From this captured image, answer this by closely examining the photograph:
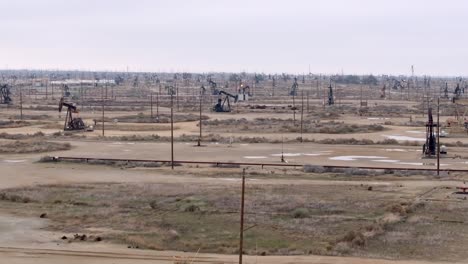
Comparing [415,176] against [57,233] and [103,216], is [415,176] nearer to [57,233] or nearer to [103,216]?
[103,216]

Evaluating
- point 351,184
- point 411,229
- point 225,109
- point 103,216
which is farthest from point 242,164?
point 225,109

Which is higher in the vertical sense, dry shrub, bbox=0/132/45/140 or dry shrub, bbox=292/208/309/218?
dry shrub, bbox=0/132/45/140

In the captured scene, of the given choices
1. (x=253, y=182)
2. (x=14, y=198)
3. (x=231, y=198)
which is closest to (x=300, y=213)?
(x=231, y=198)

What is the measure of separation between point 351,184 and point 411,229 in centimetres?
1144

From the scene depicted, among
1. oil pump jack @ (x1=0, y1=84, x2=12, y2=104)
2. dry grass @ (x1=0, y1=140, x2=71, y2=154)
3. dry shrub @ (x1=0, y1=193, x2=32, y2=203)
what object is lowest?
dry shrub @ (x1=0, y1=193, x2=32, y2=203)

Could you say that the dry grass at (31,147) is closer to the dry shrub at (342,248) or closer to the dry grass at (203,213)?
the dry grass at (203,213)

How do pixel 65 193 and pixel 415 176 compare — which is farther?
pixel 415 176

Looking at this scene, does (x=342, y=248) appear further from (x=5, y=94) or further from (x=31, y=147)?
(x=5, y=94)

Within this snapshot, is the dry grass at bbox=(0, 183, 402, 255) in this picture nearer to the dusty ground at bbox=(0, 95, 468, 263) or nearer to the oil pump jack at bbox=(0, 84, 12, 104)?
the dusty ground at bbox=(0, 95, 468, 263)

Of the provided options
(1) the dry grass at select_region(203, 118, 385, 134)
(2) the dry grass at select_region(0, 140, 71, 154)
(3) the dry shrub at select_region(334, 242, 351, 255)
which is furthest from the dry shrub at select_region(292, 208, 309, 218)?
(1) the dry grass at select_region(203, 118, 385, 134)

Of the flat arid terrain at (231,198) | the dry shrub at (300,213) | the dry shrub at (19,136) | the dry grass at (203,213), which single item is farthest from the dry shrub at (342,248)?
the dry shrub at (19,136)

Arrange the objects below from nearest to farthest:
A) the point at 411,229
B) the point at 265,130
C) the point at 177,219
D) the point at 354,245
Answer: the point at 354,245
the point at 411,229
the point at 177,219
the point at 265,130

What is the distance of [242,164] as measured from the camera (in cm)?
4812

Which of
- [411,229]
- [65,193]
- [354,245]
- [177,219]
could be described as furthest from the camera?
[65,193]
